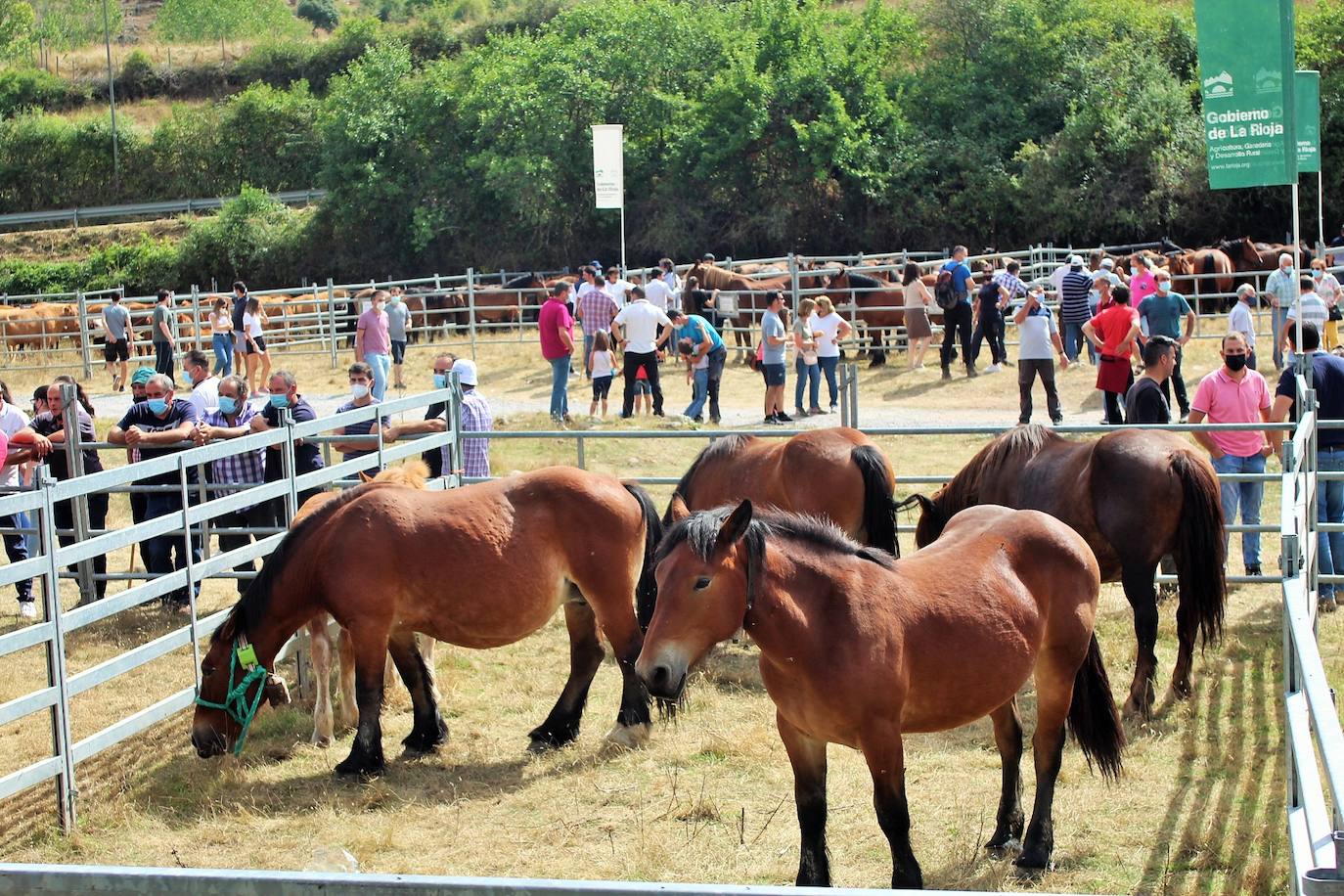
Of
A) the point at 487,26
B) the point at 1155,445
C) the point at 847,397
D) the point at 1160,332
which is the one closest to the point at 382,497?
the point at 1155,445

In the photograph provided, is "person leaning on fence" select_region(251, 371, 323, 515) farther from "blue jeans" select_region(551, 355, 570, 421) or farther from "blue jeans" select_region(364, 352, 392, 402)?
"blue jeans" select_region(364, 352, 392, 402)

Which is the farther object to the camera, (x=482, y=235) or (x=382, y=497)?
(x=482, y=235)

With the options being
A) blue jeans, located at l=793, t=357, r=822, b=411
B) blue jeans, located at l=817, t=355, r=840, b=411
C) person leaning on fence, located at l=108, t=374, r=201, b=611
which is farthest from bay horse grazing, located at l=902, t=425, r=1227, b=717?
blue jeans, located at l=817, t=355, r=840, b=411

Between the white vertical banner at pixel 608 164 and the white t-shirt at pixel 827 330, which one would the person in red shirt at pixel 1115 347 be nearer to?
the white t-shirt at pixel 827 330

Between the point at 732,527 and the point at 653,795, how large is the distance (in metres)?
2.28

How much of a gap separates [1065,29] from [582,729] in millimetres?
32514

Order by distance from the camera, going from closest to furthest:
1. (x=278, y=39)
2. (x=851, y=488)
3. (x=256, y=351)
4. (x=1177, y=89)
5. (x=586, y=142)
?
(x=851, y=488) → (x=256, y=351) → (x=1177, y=89) → (x=586, y=142) → (x=278, y=39)

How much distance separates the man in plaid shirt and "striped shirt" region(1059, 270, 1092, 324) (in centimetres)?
1143

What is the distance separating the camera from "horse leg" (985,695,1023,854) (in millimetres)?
5406

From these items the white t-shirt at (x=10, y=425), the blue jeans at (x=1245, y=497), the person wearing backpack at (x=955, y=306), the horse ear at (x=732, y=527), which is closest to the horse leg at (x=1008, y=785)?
the horse ear at (x=732, y=527)

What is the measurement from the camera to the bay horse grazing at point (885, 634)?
4492 millimetres

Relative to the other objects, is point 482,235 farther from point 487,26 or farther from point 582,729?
point 582,729

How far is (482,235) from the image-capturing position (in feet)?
129

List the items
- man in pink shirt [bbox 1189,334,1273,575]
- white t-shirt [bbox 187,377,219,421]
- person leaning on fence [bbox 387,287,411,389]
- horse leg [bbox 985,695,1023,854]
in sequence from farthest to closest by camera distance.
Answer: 1. person leaning on fence [bbox 387,287,411,389]
2. white t-shirt [bbox 187,377,219,421]
3. man in pink shirt [bbox 1189,334,1273,575]
4. horse leg [bbox 985,695,1023,854]
